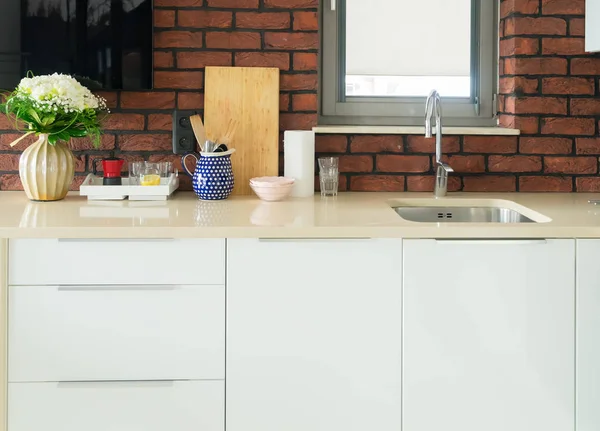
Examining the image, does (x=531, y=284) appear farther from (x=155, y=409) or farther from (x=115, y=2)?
(x=115, y=2)

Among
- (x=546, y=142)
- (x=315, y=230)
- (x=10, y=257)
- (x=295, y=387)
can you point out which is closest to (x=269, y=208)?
(x=315, y=230)

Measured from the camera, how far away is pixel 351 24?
3.22m

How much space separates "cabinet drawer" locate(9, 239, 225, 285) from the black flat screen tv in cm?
85

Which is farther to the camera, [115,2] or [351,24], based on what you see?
[351,24]

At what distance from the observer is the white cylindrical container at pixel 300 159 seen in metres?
2.93

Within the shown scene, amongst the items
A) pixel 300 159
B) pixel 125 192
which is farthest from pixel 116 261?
pixel 300 159

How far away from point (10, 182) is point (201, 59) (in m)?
0.82

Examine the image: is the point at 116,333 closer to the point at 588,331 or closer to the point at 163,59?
the point at 163,59

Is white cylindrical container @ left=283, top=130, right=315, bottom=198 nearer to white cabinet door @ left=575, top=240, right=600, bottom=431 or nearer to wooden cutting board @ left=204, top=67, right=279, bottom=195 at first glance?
wooden cutting board @ left=204, top=67, right=279, bottom=195

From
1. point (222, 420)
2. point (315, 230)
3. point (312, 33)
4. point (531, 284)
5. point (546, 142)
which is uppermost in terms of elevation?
point (312, 33)

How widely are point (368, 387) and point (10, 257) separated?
1031mm

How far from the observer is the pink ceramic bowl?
2799 millimetres

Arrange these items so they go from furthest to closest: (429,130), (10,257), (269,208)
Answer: (429,130), (269,208), (10,257)

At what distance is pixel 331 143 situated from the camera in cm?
314
